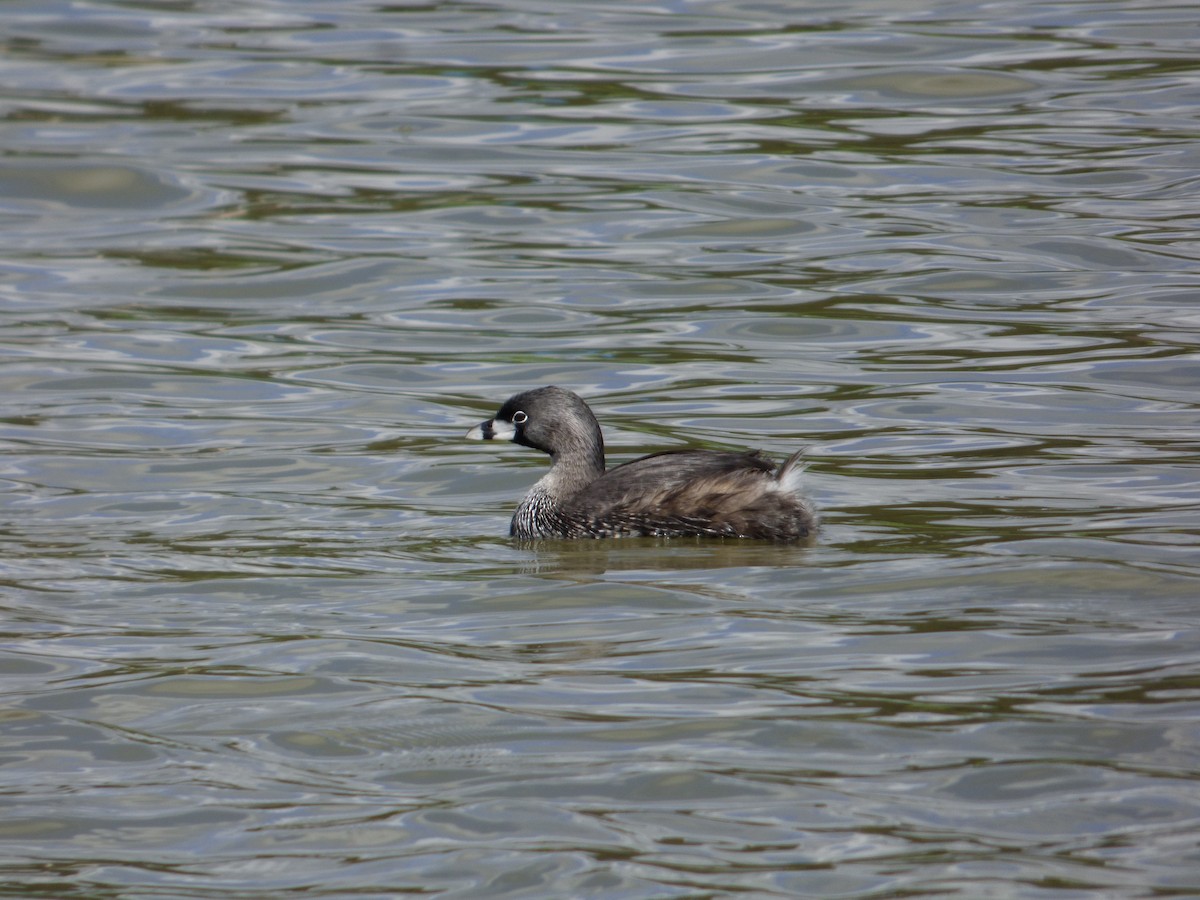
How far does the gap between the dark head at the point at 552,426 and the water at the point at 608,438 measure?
17.7 inches

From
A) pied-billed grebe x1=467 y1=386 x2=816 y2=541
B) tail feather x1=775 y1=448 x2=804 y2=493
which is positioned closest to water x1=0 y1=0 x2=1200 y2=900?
pied-billed grebe x1=467 y1=386 x2=816 y2=541

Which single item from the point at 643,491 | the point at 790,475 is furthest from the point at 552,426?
the point at 790,475

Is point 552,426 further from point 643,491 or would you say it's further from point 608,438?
point 608,438

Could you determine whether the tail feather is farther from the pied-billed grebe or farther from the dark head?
the dark head

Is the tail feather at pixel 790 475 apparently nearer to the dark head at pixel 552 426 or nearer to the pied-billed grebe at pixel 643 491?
the pied-billed grebe at pixel 643 491

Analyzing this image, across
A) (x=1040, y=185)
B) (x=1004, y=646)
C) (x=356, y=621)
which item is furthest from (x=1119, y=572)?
(x=1040, y=185)

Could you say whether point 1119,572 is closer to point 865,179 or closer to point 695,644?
point 695,644

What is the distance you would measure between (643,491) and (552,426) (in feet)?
2.89

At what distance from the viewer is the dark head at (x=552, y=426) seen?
31.9 ft

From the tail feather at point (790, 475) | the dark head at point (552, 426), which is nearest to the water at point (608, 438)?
the tail feather at point (790, 475)

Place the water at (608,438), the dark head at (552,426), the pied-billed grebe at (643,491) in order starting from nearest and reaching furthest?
the water at (608,438) < the pied-billed grebe at (643,491) < the dark head at (552,426)

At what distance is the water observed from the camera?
5809 mm

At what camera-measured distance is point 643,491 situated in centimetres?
908

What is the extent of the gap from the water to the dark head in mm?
450
